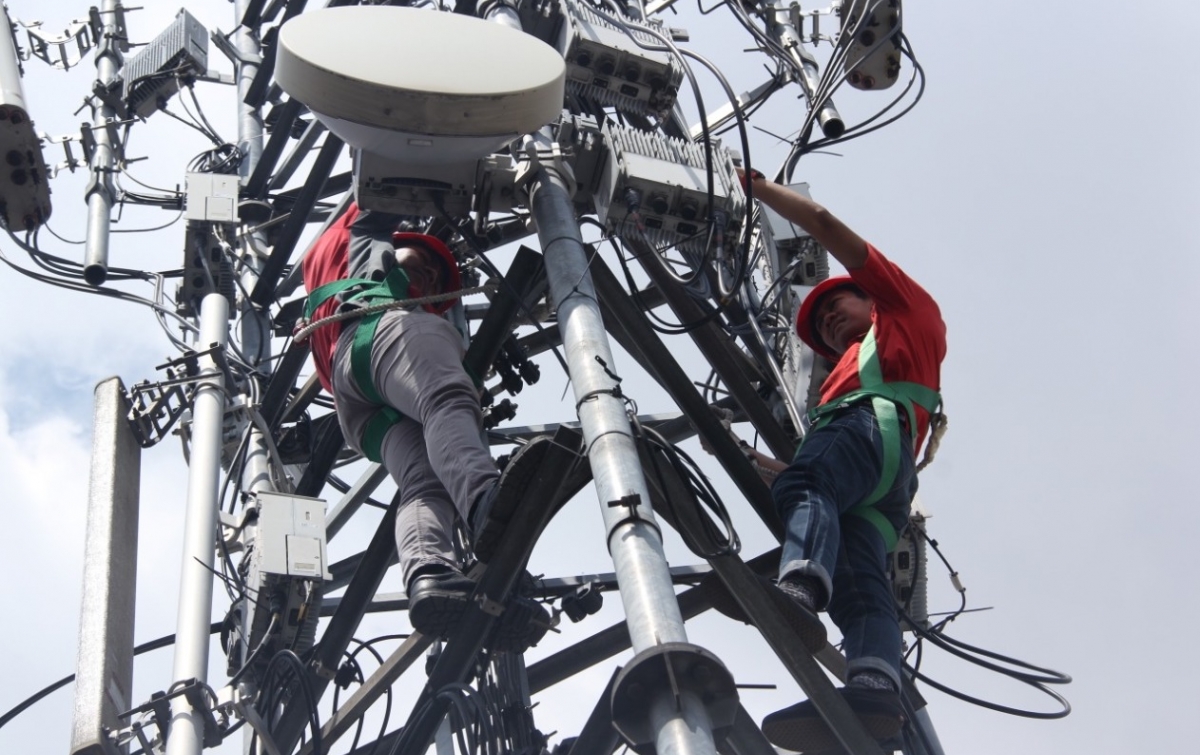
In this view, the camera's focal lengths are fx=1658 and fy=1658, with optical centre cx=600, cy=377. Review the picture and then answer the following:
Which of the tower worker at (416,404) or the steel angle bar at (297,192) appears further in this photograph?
the steel angle bar at (297,192)

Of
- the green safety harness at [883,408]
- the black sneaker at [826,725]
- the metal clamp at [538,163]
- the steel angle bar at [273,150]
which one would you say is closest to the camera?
the black sneaker at [826,725]

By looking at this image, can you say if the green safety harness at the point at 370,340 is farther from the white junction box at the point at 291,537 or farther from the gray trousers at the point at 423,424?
the white junction box at the point at 291,537

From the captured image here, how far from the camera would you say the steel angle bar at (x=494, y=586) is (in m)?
5.34

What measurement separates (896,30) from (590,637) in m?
3.67

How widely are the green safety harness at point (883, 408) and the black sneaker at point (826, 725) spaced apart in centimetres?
78

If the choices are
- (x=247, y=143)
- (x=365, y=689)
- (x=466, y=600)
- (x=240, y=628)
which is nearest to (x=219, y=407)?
(x=240, y=628)

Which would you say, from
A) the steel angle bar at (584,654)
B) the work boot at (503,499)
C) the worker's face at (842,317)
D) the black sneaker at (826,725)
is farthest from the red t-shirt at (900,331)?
the work boot at (503,499)

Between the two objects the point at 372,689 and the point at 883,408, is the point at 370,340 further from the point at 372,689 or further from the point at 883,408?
the point at 883,408

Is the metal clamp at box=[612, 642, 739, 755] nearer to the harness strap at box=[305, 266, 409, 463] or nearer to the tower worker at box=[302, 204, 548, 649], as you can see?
the tower worker at box=[302, 204, 548, 649]

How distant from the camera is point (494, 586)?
571 centimetres

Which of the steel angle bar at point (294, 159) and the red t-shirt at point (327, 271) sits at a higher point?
the steel angle bar at point (294, 159)

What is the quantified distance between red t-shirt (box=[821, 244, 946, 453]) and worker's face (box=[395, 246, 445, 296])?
179 centimetres

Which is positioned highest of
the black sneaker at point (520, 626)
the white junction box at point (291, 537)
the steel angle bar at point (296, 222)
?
the steel angle bar at point (296, 222)

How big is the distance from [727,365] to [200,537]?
2344mm
